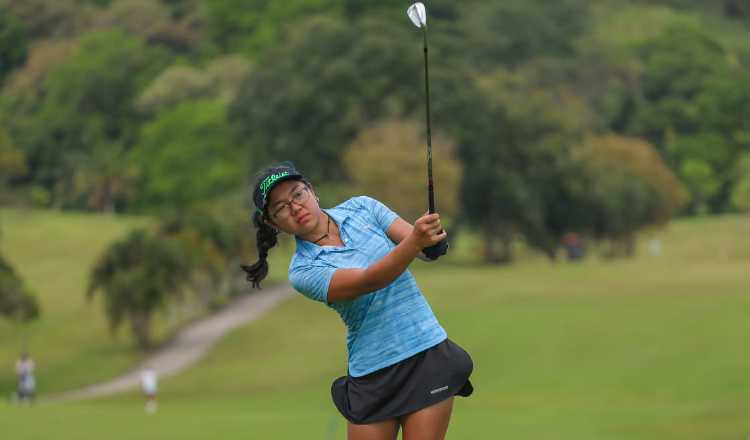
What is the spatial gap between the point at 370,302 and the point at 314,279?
245mm

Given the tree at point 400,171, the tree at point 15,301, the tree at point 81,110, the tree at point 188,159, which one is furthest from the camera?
the tree at point 81,110

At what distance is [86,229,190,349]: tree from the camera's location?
140ft

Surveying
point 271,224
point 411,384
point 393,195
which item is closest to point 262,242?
point 271,224

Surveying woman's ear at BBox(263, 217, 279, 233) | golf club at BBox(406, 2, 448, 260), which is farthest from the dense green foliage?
golf club at BBox(406, 2, 448, 260)

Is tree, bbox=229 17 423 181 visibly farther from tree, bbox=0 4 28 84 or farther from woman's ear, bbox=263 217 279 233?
woman's ear, bbox=263 217 279 233

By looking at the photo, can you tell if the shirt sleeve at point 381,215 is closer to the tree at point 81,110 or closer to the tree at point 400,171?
the tree at point 400,171

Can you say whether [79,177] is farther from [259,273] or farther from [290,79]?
[259,273]

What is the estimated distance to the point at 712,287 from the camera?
47250 millimetres

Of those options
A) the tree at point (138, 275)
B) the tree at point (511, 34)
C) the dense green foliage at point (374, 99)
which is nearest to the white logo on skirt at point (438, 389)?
the tree at point (138, 275)

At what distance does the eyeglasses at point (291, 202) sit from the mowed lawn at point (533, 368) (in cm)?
1229

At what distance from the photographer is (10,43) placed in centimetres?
8838

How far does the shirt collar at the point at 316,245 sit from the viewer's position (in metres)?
5.59

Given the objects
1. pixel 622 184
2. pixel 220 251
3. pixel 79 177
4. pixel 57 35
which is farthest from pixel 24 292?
pixel 57 35

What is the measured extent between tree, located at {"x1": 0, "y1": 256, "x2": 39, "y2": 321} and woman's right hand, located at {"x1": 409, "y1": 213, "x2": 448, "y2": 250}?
36698 millimetres
